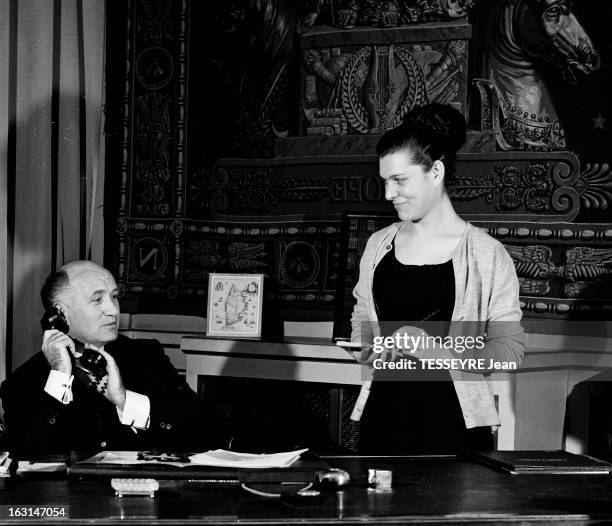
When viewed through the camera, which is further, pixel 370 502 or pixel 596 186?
pixel 596 186

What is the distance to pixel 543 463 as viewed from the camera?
9.66 feet

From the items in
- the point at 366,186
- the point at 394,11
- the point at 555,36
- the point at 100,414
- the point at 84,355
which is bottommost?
the point at 100,414

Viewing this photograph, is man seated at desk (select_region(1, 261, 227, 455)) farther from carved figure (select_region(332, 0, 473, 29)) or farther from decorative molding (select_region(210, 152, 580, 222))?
carved figure (select_region(332, 0, 473, 29))

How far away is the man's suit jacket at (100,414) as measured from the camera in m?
3.58

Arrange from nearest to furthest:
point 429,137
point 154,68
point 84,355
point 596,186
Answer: point 84,355, point 429,137, point 596,186, point 154,68

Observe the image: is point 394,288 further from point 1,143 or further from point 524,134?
point 1,143

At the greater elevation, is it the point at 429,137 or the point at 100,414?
the point at 429,137

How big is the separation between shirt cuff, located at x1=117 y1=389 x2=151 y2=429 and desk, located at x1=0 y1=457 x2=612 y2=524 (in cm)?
99

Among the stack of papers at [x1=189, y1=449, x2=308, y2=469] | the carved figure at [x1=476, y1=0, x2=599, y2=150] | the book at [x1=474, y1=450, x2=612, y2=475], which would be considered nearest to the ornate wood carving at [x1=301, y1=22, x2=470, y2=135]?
the carved figure at [x1=476, y1=0, x2=599, y2=150]

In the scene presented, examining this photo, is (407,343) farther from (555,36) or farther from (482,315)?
(555,36)

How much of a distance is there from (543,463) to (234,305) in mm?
2694

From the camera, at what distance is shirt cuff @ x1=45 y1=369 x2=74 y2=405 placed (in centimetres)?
348

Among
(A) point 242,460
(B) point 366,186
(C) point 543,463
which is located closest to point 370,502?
(A) point 242,460

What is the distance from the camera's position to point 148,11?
5.78 meters
